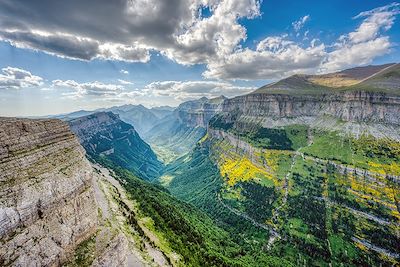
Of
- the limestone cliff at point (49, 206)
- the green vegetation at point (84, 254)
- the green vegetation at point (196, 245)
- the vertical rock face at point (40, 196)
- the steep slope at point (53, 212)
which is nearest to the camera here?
the vertical rock face at point (40, 196)

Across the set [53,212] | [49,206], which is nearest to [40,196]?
[49,206]

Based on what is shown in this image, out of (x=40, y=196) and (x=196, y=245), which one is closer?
(x=40, y=196)

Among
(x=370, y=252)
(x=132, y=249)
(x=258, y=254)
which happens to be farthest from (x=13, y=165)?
(x=370, y=252)

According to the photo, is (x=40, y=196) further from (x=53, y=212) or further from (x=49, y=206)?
(x=53, y=212)

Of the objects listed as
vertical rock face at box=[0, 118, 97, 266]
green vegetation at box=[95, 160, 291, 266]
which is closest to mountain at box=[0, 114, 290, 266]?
vertical rock face at box=[0, 118, 97, 266]

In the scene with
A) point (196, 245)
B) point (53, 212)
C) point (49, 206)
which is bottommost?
point (196, 245)

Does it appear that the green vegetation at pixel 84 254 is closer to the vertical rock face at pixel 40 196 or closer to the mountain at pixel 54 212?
the mountain at pixel 54 212

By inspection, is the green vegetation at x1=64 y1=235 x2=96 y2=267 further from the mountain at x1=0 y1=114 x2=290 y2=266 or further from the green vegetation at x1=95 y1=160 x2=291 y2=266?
the green vegetation at x1=95 y1=160 x2=291 y2=266

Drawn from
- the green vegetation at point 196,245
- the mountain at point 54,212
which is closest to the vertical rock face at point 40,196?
the mountain at point 54,212

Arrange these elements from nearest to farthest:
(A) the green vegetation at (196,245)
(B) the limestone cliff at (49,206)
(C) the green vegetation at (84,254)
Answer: (B) the limestone cliff at (49,206)
(C) the green vegetation at (84,254)
(A) the green vegetation at (196,245)
